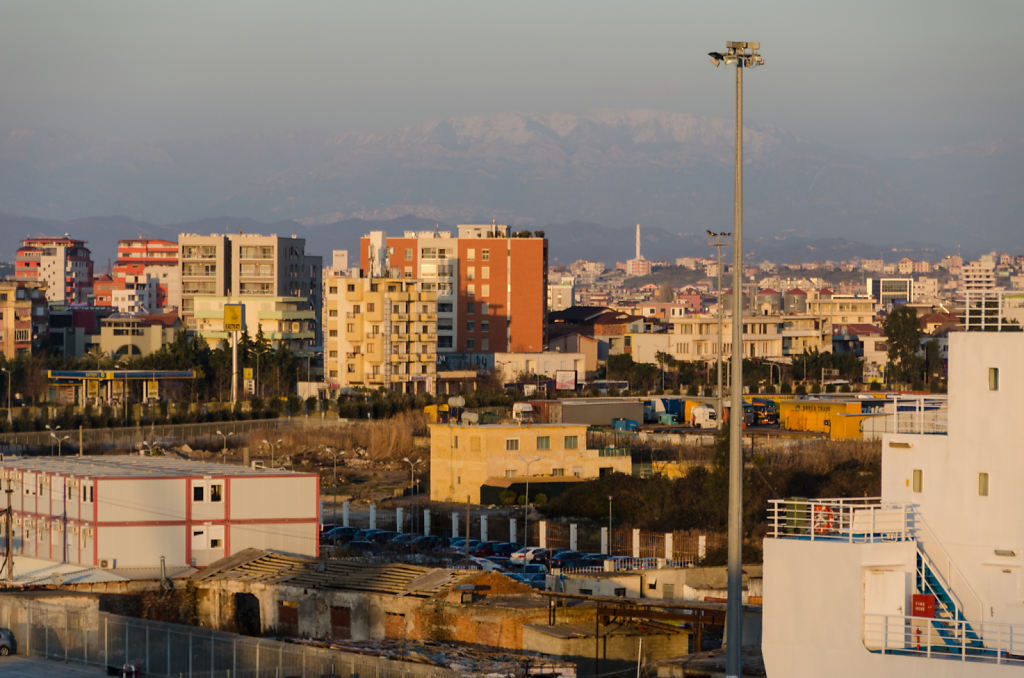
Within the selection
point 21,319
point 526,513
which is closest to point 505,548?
point 526,513

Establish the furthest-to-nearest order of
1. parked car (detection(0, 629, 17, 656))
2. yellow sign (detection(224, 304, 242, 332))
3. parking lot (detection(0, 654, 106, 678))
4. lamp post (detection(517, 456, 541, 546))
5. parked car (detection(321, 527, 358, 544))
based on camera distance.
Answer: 1. yellow sign (detection(224, 304, 242, 332))
2. lamp post (detection(517, 456, 541, 546))
3. parked car (detection(321, 527, 358, 544))
4. parked car (detection(0, 629, 17, 656))
5. parking lot (detection(0, 654, 106, 678))

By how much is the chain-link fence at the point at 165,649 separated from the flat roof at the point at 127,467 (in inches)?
450

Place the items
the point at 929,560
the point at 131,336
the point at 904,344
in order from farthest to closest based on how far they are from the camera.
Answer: the point at 131,336 → the point at 904,344 → the point at 929,560

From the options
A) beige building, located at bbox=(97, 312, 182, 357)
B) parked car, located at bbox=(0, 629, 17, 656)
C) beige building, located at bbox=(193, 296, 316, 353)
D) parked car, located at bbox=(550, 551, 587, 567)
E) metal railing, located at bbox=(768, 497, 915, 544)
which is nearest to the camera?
metal railing, located at bbox=(768, 497, 915, 544)

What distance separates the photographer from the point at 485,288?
121 metres

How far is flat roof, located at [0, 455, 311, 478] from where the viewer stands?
4281cm

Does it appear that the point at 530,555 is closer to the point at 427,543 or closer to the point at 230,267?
the point at 427,543

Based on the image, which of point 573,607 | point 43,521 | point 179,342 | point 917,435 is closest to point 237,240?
point 179,342

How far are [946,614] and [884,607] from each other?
88 cm

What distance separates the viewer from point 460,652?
31078mm

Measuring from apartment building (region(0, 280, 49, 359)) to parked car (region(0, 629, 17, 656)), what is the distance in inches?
2945

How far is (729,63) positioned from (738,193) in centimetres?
147

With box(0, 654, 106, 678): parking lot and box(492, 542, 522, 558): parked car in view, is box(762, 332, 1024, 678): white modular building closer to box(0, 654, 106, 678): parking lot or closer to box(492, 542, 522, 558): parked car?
box(0, 654, 106, 678): parking lot

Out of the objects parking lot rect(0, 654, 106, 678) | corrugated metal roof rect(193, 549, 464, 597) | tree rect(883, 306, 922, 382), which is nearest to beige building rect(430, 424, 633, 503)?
corrugated metal roof rect(193, 549, 464, 597)
